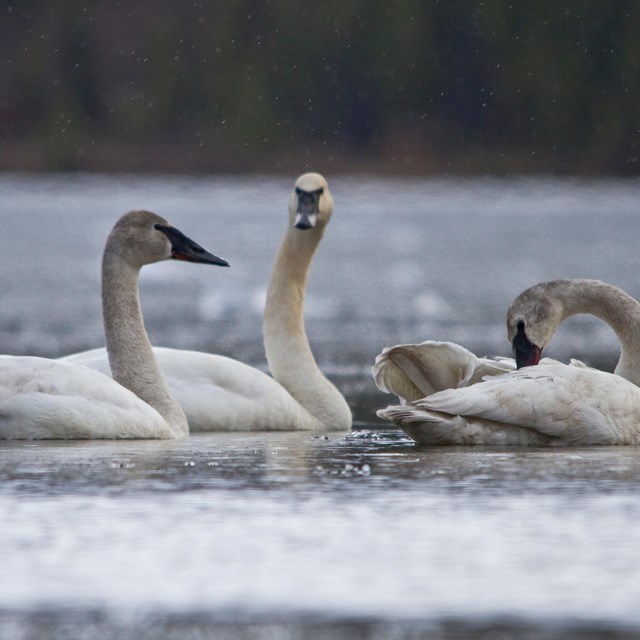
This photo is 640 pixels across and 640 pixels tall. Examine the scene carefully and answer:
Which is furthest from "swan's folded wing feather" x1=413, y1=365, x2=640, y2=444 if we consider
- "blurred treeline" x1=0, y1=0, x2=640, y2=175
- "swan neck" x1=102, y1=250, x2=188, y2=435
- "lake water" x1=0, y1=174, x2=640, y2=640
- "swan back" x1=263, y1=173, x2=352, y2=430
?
"blurred treeline" x1=0, y1=0, x2=640, y2=175

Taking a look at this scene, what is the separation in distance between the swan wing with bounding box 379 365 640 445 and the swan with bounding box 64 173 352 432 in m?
1.67

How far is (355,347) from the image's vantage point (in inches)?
687

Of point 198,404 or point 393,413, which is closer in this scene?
point 393,413

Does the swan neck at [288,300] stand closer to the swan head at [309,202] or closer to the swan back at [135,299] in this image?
the swan head at [309,202]

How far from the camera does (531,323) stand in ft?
31.6

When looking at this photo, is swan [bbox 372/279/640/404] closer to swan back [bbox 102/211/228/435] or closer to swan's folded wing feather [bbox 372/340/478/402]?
swan's folded wing feather [bbox 372/340/478/402]

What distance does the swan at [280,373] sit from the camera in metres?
10.4

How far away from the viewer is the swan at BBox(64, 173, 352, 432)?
10375 mm

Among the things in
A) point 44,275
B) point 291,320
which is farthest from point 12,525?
point 44,275

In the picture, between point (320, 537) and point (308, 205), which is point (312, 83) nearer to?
point (308, 205)

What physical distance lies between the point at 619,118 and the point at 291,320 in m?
104

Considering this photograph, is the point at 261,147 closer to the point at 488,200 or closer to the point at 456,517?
the point at 488,200

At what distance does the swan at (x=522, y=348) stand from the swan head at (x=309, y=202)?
5.95 ft

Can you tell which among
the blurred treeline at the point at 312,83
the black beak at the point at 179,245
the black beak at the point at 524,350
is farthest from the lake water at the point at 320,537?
the blurred treeline at the point at 312,83
